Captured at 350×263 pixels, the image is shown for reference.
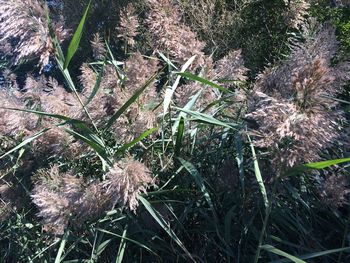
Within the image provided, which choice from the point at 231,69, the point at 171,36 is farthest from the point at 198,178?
the point at 171,36

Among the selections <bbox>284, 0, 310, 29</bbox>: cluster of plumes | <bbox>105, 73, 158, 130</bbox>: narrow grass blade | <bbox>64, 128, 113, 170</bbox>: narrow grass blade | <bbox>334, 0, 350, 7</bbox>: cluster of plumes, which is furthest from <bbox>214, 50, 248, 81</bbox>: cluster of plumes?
<bbox>334, 0, 350, 7</bbox>: cluster of plumes

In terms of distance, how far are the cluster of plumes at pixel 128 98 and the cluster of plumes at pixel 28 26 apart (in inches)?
13.5

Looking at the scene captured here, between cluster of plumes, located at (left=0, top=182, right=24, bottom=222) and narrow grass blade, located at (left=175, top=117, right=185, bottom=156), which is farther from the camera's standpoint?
cluster of plumes, located at (left=0, top=182, right=24, bottom=222)

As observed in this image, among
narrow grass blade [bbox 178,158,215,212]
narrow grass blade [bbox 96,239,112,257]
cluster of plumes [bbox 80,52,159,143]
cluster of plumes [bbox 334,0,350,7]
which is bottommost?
narrow grass blade [bbox 96,239,112,257]

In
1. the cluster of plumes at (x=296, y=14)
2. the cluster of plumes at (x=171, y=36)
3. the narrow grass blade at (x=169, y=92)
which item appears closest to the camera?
the narrow grass blade at (x=169, y=92)

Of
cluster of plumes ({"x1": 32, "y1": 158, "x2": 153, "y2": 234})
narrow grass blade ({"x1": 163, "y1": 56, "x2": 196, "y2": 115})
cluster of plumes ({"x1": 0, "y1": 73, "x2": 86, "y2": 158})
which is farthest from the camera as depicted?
cluster of plumes ({"x1": 0, "y1": 73, "x2": 86, "y2": 158})

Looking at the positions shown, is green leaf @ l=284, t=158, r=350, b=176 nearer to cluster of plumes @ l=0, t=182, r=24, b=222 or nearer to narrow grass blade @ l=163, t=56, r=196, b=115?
narrow grass blade @ l=163, t=56, r=196, b=115

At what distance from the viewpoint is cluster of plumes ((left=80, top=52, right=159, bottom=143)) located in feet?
8.33

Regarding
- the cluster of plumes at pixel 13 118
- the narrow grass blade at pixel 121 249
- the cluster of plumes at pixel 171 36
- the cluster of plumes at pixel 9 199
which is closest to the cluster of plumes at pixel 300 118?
the narrow grass blade at pixel 121 249

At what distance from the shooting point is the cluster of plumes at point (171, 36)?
3.10 meters

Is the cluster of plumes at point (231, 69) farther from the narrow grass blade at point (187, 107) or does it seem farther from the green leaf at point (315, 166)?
the green leaf at point (315, 166)

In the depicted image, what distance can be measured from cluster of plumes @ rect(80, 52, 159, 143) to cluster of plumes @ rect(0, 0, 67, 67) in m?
0.34

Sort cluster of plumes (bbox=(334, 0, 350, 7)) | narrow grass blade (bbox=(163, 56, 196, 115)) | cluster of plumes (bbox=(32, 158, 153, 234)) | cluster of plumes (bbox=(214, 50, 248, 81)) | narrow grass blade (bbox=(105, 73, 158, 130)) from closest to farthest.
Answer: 1. cluster of plumes (bbox=(32, 158, 153, 234))
2. narrow grass blade (bbox=(105, 73, 158, 130))
3. narrow grass blade (bbox=(163, 56, 196, 115))
4. cluster of plumes (bbox=(214, 50, 248, 81))
5. cluster of plumes (bbox=(334, 0, 350, 7))

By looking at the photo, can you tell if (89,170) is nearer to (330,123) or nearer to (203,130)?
(203,130)
